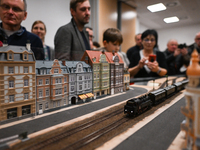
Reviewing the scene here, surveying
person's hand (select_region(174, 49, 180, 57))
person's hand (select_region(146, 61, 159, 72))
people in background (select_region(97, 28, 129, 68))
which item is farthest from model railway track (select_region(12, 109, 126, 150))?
person's hand (select_region(174, 49, 180, 57))

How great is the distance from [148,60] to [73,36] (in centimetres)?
802

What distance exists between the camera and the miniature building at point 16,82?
7.03 metres

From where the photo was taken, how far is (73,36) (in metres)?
11.1

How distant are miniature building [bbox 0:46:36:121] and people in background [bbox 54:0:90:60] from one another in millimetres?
2805

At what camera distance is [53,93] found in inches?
346

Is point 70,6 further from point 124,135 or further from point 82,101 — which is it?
point 124,135

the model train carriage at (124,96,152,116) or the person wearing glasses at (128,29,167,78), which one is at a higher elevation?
the person wearing glasses at (128,29,167,78)

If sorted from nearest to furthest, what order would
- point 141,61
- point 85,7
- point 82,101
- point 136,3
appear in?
point 82,101, point 85,7, point 136,3, point 141,61

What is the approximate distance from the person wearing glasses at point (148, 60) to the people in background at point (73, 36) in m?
6.14

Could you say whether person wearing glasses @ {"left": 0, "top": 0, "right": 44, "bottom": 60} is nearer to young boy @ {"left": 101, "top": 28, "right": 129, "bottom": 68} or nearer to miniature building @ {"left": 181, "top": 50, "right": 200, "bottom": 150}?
young boy @ {"left": 101, "top": 28, "right": 129, "bottom": 68}

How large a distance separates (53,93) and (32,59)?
225 centimetres

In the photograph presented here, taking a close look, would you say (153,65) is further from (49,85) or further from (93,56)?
(49,85)

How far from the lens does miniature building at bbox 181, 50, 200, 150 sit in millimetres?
4227

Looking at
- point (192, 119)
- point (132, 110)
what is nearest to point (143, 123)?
point (132, 110)
